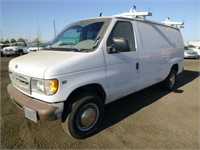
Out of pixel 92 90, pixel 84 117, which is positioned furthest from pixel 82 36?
pixel 84 117

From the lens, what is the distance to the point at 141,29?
407cm

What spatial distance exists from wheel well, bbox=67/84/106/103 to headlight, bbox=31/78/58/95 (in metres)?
0.41

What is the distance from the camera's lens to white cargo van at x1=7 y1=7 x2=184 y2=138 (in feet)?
8.36

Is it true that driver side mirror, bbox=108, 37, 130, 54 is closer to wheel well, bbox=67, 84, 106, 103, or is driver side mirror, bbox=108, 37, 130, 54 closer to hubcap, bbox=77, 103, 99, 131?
wheel well, bbox=67, 84, 106, 103

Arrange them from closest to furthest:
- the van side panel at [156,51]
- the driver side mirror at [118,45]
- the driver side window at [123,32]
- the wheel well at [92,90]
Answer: the wheel well at [92,90] → the driver side mirror at [118,45] → the driver side window at [123,32] → the van side panel at [156,51]

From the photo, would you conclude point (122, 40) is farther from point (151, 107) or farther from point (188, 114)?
point (188, 114)

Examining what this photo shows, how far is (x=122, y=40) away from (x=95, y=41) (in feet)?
1.70

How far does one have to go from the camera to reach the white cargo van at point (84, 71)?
255 centimetres

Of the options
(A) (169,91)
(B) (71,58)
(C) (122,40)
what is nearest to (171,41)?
(A) (169,91)

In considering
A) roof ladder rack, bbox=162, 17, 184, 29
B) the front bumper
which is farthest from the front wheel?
roof ladder rack, bbox=162, 17, 184, 29

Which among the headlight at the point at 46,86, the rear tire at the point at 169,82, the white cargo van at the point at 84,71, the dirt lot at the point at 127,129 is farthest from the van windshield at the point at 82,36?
the rear tire at the point at 169,82

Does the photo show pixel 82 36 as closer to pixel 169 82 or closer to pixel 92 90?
pixel 92 90

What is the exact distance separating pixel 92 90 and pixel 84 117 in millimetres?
528

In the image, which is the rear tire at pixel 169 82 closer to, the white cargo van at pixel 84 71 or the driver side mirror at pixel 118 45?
the white cargo van at pixel 84 71
